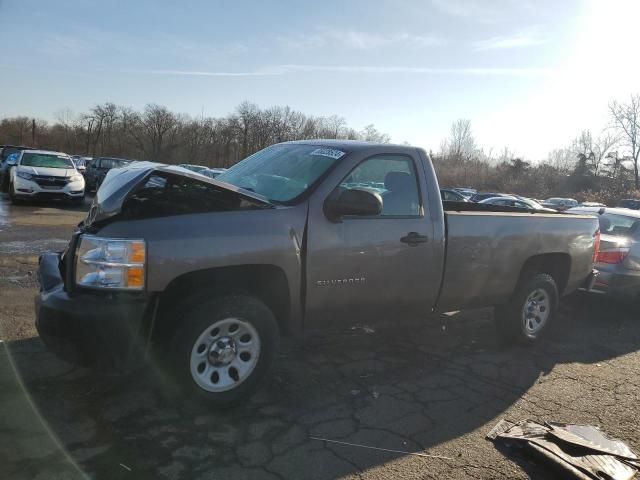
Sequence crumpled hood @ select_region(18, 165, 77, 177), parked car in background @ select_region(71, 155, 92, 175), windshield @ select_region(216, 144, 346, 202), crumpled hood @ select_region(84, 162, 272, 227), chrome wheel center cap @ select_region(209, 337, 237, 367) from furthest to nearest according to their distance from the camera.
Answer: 1. parked car in background @ select_region(71, 155, 92, 175)
2. crumpled hood @ select_region(18, 165, 77, 177)
3. windshield @ select_region(216, 144, 346, 202)
4. chrome wheel center cap @ select_region(209, 337, 237, 367)
5. crumpled hood @ select_region(84, 162, 272, 227)

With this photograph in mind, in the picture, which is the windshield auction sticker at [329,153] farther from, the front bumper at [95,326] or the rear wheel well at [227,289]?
the front bumper at [95,326]

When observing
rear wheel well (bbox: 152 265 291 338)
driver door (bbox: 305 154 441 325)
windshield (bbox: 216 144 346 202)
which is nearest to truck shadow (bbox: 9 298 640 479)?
rear wheel well (bbox: 152 265 291 338)

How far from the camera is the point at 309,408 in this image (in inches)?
150

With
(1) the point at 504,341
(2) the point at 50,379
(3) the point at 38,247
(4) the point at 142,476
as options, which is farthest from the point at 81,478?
(3) the point at 38,247

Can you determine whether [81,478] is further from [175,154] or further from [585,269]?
[175,154]

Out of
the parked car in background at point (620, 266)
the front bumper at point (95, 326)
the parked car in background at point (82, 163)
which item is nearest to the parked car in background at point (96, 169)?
the parked car in background at point (82, 163)

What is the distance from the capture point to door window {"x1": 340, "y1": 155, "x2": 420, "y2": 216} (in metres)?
4.30

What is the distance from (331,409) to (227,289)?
120 centimetres

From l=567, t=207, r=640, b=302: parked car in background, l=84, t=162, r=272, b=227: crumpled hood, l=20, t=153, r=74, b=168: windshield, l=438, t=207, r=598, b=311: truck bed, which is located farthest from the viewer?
l=20, t=153, r=74, b=168: windshield

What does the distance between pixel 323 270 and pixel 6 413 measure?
2.29 meters

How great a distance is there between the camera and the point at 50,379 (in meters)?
3.85

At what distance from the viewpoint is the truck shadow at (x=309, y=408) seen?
306 cm

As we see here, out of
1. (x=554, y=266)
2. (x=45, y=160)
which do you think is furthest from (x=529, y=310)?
(x=45, y=160)

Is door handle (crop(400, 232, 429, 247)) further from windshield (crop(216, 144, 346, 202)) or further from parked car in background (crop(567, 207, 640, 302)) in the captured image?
parked car in background (crop(567, 207, 640, 302))
